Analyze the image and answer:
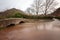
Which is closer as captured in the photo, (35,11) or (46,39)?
(46,39)

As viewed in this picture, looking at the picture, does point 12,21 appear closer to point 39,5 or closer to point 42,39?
point 42,39

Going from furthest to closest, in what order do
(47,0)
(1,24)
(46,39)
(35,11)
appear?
1. (35,11)
2. (47,0)
3. (1,24)
4. (46,39)

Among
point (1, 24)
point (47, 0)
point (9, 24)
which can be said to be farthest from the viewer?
point (47, 0)

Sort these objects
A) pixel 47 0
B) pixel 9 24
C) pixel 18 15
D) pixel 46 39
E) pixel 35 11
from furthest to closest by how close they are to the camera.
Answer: pixel 35 11 < pixel 47 0 < pixel 18 15 < pixel 9 24 < pixel 46 39

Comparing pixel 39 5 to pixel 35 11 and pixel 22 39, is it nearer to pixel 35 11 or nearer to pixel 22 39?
pixel 35 11

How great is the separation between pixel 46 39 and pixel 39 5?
69.2 ft

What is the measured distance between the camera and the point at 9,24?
7.85m

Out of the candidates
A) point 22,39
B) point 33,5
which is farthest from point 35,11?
point 22,39

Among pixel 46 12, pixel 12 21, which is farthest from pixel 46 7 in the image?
pixel 12 21

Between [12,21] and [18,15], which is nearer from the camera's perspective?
[12,21]

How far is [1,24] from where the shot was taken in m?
7.01

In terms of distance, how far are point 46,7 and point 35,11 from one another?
2790 millimetres

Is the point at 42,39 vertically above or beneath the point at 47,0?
beneath

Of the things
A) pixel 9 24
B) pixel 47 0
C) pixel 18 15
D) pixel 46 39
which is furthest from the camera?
pixel 47 0
